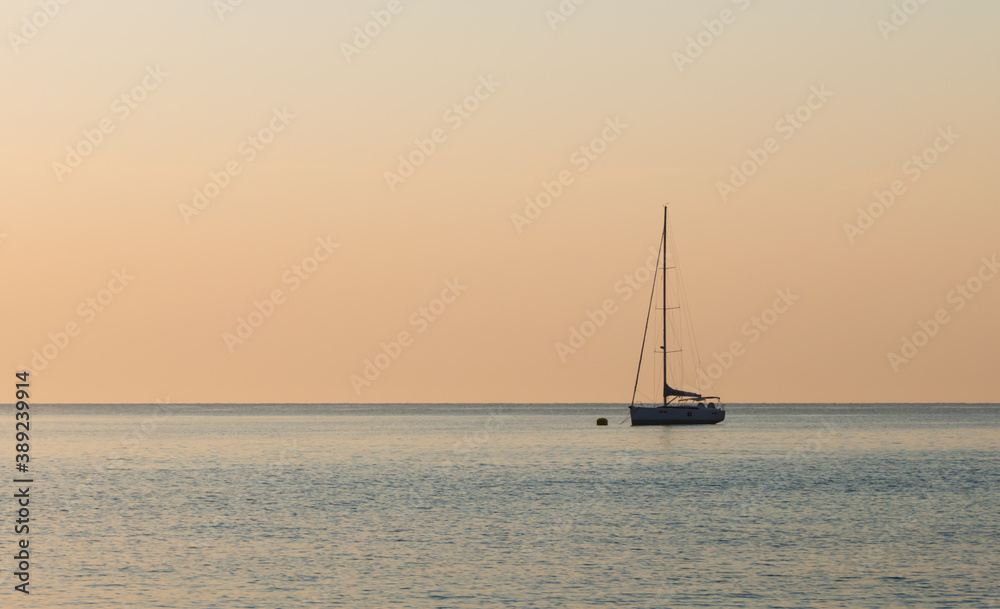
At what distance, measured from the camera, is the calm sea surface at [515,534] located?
128ft

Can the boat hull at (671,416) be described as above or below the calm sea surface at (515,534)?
above

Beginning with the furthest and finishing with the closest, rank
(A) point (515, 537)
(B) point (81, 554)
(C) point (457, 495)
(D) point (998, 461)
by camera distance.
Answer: (D) point (998, 461) → (C) point (457, 495) → (A) point (515, 537) → (B) point (81, 554)

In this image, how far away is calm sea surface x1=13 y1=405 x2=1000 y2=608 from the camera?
3900cm

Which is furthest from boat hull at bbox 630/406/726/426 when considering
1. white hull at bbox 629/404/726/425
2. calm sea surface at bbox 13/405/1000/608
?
calm sea surface at bbox 13/405/1000/608

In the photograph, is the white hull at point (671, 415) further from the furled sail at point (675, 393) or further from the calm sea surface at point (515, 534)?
the calm sea surface at point (515, 534)

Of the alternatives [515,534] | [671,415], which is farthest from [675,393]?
[515,534]

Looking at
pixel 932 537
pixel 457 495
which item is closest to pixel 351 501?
pixel 457 495

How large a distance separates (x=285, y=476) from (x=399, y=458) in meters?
26.4

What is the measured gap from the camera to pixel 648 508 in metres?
63.2

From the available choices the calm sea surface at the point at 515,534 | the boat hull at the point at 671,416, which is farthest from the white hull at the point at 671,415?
the calm sea surface at the point at 515,534

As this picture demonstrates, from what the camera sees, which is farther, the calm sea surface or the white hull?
the white hull

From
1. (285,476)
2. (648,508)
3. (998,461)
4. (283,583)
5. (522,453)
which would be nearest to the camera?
(283,583)

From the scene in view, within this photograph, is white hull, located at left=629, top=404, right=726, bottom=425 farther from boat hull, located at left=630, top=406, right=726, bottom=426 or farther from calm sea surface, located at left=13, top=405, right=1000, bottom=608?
calm sea surface, located at left=13, top=405, right=1000, bottom=608

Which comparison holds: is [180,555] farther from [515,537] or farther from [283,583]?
[515,537]
